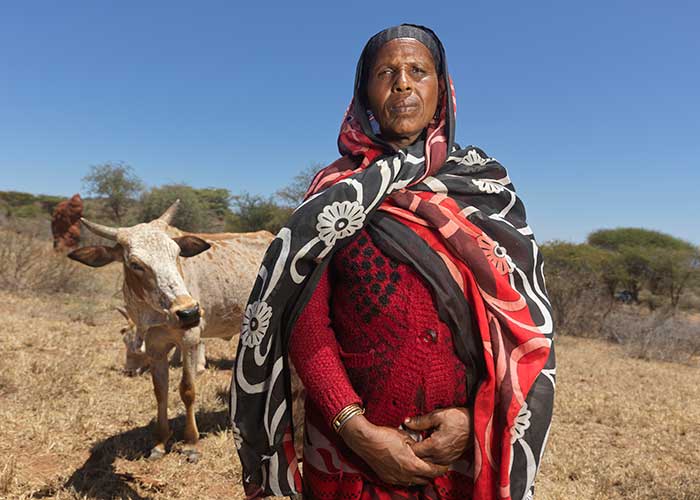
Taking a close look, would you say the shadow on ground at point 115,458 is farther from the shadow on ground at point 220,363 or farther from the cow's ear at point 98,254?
the shadow on ground at point 220,363

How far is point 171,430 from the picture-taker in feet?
12.8

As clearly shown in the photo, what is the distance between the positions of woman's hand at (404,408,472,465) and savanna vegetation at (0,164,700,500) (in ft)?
7.79

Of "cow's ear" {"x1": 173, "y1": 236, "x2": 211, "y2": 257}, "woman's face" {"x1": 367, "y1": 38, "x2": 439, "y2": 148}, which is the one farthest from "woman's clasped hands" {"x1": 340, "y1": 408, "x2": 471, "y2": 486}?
"cow's ear" {"x1": 173, "y1": 236, "x2": 211, "y2": 257}

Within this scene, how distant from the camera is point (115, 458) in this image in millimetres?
3594

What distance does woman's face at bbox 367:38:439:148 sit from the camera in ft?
4.91

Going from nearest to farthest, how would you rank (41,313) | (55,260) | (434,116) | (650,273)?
1. (434,116)
2. (41,313)
3. (55,260)
4. (650,273)

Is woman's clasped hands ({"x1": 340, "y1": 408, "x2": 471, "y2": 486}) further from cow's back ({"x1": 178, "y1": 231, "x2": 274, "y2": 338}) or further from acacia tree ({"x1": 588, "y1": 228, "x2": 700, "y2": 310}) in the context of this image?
acacia tree ({"x1": 588, "y1": 228, "x2": 700, "y2": 310})

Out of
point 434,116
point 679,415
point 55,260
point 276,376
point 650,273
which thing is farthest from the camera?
point 650,273

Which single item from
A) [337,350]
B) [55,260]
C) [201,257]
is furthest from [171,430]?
[55,260]

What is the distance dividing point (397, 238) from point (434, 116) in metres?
0.50

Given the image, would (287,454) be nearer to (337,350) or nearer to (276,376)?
(276,376)

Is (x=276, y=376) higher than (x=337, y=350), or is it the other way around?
(x=337, y=350)

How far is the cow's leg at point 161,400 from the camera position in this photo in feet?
12.0

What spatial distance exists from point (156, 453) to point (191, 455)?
0.87ft
